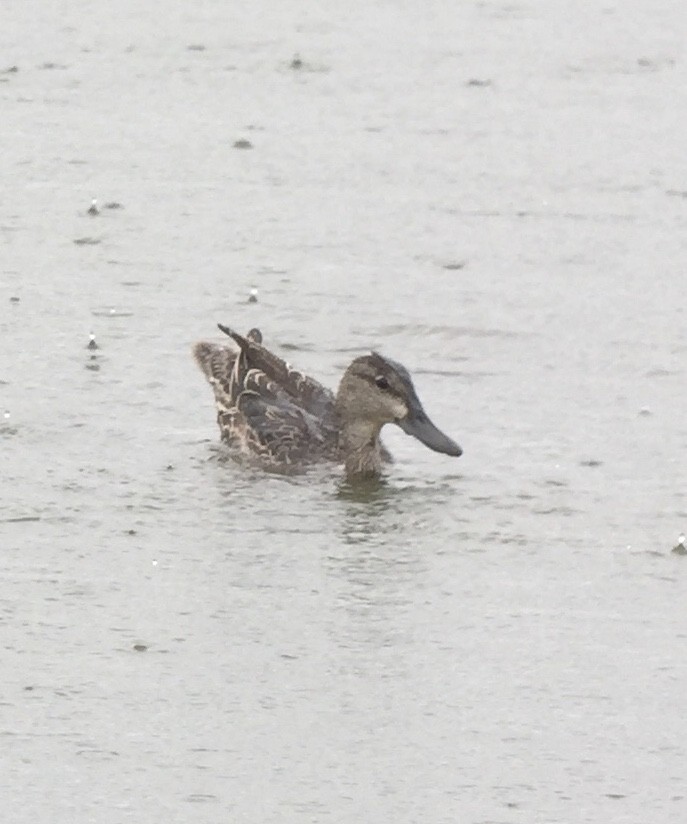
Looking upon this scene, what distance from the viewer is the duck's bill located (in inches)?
430

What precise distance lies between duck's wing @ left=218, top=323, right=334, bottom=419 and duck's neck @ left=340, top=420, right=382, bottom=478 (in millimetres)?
295

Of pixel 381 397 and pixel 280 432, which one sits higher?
pixel 381 397

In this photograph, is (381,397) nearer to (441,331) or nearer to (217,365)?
(217,365)

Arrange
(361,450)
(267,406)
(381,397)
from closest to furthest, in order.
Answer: (361,450), (381,397), (267,406)

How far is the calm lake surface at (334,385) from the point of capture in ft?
26.2

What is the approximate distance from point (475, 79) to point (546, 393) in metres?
5.96

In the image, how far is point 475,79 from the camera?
57.1 feet

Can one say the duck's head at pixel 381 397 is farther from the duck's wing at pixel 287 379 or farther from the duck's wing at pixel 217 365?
the duck's wing at pixel 217 365

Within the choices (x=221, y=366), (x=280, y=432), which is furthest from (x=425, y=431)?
(x=221, y=366)

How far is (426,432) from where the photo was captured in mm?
11117

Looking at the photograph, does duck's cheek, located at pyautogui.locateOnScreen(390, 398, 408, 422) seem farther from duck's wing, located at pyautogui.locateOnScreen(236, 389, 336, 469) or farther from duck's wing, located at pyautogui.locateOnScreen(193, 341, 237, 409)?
duck's wing, located at pyautogui.locateOnScreen(193, 341, 237, 409)

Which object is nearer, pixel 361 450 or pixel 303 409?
pixel 361 450

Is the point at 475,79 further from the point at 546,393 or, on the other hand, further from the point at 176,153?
the point at 546,393

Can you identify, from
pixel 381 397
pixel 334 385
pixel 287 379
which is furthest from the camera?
pixel 334 385
